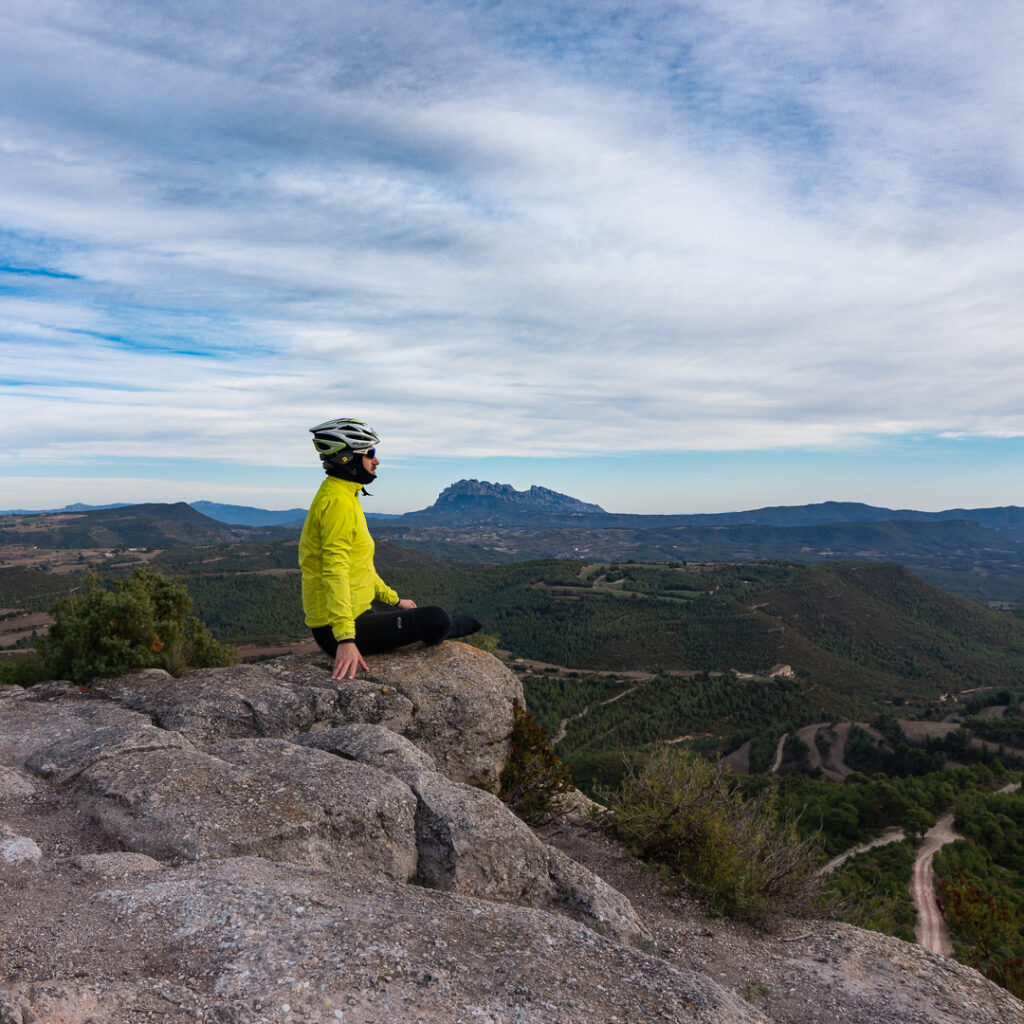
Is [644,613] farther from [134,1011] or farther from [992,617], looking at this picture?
[134,1011]

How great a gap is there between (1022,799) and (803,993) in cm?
5036

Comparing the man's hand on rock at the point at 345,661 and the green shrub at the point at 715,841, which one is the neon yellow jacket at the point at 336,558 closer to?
the man's hand on rock at the point at 345,661

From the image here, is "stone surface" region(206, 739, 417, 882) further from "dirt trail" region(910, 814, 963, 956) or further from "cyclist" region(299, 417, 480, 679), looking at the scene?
"dirt trail" region(910, 814, 963, 956)

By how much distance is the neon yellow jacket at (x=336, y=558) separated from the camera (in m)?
7.91

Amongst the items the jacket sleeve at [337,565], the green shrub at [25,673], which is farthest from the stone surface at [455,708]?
the green shrub at [25,673]

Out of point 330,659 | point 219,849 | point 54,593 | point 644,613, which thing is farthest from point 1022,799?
point 54,593

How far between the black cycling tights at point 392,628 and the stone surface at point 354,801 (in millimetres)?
2607

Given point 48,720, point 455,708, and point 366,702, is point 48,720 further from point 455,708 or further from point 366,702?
point 455,708

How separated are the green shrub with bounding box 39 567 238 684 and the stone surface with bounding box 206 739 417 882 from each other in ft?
15.9

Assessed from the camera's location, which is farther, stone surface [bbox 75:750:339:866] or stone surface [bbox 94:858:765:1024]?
stone surface [bbox 75:750:339:866]

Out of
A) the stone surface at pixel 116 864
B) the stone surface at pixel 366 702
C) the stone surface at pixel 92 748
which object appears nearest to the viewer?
the stone surface at pixel 116 864

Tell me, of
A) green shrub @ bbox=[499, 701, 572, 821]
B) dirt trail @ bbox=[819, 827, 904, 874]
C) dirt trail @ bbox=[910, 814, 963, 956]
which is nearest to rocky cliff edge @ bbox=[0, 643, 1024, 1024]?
green shrub @ bbox=[499, 701, 572, 821]

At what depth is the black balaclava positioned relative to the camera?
816 cm

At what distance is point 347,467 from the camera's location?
8219mm
